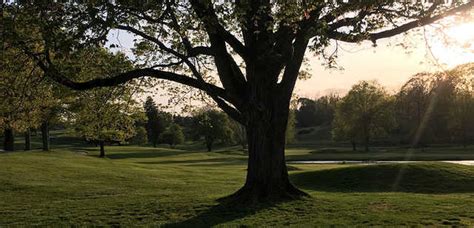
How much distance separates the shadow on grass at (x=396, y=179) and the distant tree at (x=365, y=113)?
48.1 meters

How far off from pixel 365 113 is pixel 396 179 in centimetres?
5174

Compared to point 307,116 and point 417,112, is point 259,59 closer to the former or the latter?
point 417,112

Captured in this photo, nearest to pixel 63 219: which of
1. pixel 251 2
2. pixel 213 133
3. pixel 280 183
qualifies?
pixel 280 183

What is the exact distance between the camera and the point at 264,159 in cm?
1509

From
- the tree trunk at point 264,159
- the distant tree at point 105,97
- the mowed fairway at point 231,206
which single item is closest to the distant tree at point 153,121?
the mowed fairway at point 231,206

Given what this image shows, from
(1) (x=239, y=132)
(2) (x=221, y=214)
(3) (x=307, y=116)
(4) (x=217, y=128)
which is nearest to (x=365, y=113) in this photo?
(1) (x=239, y=132)

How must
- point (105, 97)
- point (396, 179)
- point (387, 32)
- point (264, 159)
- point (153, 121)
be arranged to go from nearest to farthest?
point (264, 159)
point (387, 32)
point (105, 97)
point (396, 179)
point (153, 121)

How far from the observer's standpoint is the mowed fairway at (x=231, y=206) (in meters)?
13.1

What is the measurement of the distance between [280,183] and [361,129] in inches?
2417

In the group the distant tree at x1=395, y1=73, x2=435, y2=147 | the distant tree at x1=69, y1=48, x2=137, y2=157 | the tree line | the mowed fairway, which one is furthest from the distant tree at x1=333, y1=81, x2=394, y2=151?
the distant tree at x1=69, y1=48, x2=137, y2=157

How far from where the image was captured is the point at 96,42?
1195 centimetres

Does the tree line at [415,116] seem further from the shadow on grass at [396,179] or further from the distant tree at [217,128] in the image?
the shadow on grass at [396,179]

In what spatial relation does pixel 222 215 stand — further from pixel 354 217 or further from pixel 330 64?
pixel 330 64

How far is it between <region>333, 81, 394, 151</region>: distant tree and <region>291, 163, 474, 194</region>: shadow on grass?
48.1m
